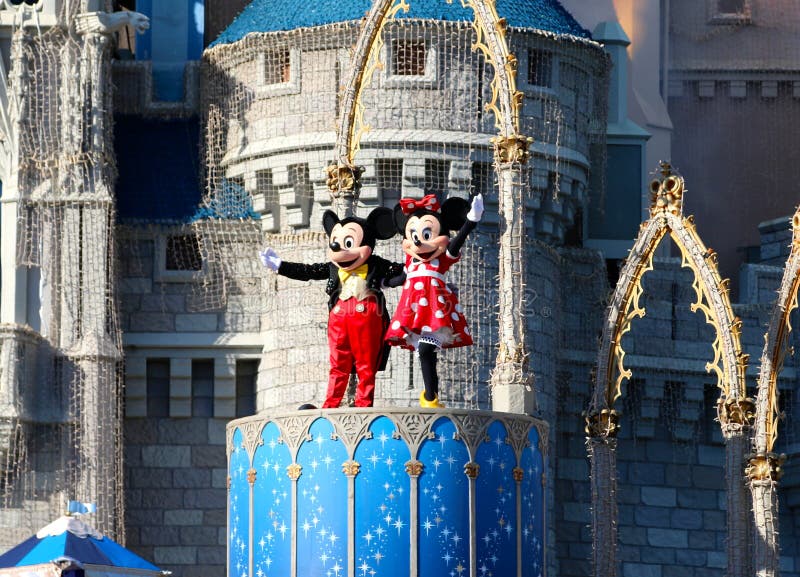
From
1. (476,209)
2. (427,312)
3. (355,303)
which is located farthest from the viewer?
(355,303)

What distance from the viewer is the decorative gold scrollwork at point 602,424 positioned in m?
21.3

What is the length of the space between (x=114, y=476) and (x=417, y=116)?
4348 mm

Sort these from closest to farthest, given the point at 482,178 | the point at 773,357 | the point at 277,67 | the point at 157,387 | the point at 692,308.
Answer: the point at 692,308 → the point at 773,357 → the point at 482,178 → the point at 277,67 → the point at 157,387

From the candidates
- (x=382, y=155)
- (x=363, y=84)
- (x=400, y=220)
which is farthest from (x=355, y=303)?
(x=382, y=155)

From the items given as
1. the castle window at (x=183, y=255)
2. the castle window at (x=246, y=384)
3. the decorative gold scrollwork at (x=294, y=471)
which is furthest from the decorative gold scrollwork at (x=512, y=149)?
the castle window at (x=183, y=255)

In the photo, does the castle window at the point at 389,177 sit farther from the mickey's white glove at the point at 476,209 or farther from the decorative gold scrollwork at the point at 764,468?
the mickey's white glove at the point at 476,209

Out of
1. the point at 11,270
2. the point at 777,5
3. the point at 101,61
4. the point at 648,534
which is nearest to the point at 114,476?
the point at 11,270

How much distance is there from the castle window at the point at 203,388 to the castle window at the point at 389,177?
7.89 feet

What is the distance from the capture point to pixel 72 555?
728 inches

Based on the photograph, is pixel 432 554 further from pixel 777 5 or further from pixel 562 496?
pixel 777 5

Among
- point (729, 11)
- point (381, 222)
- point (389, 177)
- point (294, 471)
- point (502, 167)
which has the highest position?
point (729, 11)

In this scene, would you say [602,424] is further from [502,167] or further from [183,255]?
[183,255]

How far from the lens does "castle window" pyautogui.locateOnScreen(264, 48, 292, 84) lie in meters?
24.6

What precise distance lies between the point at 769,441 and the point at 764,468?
0.95 feet
